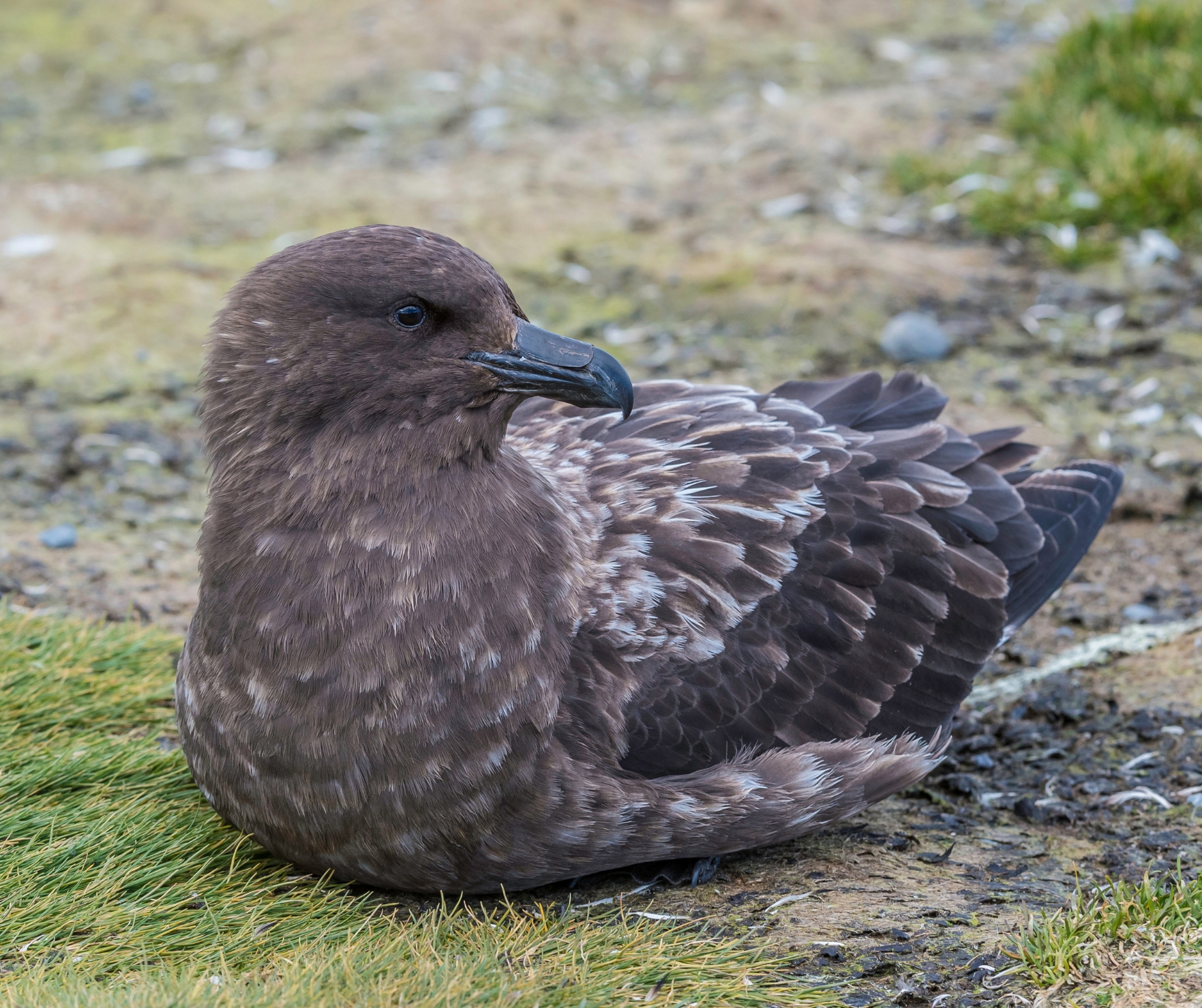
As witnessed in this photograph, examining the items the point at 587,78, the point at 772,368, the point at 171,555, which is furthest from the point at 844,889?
the point at 587,78

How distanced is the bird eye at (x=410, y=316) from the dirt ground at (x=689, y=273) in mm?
1500

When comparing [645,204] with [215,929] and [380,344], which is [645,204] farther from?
[215,929]

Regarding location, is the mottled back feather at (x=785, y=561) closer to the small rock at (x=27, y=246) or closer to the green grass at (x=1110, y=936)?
the green grass at (x=1110, y=936)

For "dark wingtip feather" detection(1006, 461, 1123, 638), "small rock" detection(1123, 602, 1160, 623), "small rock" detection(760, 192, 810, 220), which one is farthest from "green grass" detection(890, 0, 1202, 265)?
"dark wingtip feather" detection(1006, 461, 1123, 638)

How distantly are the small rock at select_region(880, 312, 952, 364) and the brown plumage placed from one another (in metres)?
2.91

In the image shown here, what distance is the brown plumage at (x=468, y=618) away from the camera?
3.30 meters

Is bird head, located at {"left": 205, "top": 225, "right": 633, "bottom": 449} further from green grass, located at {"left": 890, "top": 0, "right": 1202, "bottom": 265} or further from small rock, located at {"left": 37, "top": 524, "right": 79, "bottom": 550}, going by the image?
green grass, located at {"left": 890, "top": 0, "right": 1202, "bottom": 265}

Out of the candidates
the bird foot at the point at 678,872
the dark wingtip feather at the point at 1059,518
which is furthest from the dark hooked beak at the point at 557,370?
the dark wingtip feather at the point at 1059,518

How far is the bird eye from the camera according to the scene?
3.34 meters

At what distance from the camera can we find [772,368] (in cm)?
660

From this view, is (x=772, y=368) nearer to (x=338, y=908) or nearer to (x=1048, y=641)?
(x=1048, y=641)

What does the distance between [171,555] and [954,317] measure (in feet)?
12.8

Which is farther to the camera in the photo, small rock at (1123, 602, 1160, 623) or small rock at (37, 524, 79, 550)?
small rock at (37, 524, 79, 550)

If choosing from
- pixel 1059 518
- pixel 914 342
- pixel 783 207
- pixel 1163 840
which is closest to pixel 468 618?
pixel 1163 840
